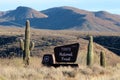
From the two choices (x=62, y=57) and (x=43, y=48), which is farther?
(x=43, y=48)

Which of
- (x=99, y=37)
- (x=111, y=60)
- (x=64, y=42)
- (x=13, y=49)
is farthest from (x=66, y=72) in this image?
(x=99, y=37)

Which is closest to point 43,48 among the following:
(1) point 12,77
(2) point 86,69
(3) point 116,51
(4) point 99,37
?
(3) point 116,51

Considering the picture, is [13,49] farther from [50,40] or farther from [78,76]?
[78,76]

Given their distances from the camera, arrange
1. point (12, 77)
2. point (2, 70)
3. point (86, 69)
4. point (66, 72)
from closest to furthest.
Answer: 1. point (12, 77)
2. point (2, 70)
3. point (66, 72)
4. point (86, 69)

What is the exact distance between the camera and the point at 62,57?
31.2 m

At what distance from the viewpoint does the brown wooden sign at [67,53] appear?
102ft

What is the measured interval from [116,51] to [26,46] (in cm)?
5053

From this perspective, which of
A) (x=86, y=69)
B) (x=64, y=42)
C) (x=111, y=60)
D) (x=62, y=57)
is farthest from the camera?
(x=64, y=42)

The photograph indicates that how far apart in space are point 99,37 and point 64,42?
19.4 m

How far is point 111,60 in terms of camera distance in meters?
61.3

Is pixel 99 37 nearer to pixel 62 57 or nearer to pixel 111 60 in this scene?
pixel 111 60

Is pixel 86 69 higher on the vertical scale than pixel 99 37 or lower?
higher

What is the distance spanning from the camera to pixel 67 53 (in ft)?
102

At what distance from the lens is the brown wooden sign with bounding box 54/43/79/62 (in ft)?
102
